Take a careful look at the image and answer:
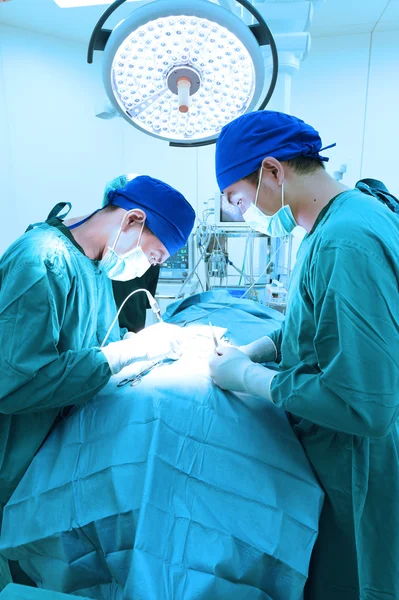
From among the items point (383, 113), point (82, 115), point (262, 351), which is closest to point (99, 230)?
point (262, 351)

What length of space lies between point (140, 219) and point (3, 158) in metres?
1.98

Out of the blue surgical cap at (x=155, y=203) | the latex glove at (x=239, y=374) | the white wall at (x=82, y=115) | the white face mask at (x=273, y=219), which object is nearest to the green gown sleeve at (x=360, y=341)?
the latex glove at (x=239, y=374)

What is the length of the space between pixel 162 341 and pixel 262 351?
1.17 feet

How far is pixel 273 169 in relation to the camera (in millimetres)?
898

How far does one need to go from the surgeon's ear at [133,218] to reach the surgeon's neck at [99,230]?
0.02 metres

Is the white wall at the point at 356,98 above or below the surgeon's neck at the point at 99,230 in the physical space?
above

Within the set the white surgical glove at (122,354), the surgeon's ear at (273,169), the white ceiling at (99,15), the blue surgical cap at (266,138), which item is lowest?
the white surgical glove at (122,354)

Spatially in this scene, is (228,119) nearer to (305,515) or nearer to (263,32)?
(263,32)

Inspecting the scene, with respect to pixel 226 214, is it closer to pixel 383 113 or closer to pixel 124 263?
pixel 124 263

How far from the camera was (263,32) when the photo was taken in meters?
0.60

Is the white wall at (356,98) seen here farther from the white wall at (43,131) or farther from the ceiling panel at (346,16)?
the white wall at (43,131)

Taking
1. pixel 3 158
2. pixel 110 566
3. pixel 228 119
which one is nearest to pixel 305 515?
pixel 110 566

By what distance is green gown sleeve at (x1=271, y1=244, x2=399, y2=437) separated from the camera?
2.01 ft

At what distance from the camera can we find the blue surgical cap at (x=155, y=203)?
112 cm
